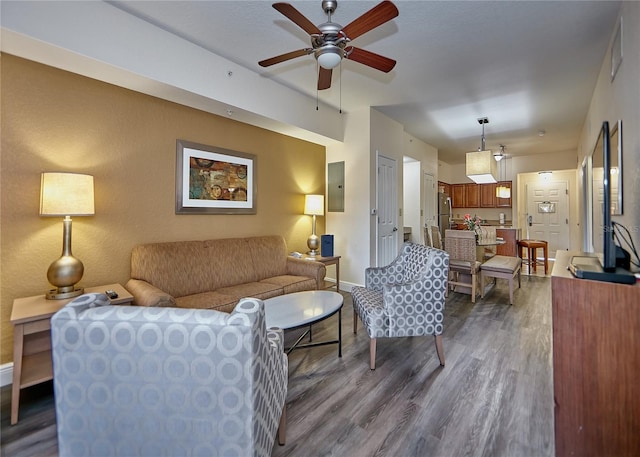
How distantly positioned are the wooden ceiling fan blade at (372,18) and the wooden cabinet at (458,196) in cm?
756

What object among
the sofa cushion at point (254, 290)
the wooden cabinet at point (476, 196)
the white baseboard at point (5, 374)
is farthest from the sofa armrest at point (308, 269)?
the wooden cabinet at point (476, 196)

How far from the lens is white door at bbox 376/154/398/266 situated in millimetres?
4656

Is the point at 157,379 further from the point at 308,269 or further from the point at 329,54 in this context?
the point at 308,269

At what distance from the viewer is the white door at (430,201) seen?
6.65 m

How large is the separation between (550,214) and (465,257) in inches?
201

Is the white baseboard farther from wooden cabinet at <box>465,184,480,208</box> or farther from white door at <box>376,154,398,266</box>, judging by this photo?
wooden cabinet at <box>465,184,480,208</box>

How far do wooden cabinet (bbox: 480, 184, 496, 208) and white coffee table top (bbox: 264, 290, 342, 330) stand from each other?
23.0ft

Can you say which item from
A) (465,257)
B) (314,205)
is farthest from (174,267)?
(465,257)

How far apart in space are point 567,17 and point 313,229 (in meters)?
3.37

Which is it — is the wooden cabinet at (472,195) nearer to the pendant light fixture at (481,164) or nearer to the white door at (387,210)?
the pendant light fixture at (481,164)

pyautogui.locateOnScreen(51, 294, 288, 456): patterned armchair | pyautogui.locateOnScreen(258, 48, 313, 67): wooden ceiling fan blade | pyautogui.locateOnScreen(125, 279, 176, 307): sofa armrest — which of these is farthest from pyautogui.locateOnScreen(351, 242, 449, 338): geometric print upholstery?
pyautogui.locateOnScreen(258, 48, 313, 67): wooden ceiling fan blade

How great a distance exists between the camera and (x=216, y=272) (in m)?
3.07

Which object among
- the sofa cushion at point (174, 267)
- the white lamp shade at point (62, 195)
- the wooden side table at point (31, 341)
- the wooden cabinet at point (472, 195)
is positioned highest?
the wooden cabinet at point (472, 195)

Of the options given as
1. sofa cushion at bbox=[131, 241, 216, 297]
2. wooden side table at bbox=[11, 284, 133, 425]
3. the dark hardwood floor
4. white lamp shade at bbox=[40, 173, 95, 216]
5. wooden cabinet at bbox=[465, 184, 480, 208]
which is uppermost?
wooden cabinet at bbox=[465, 184, 480, 208]
